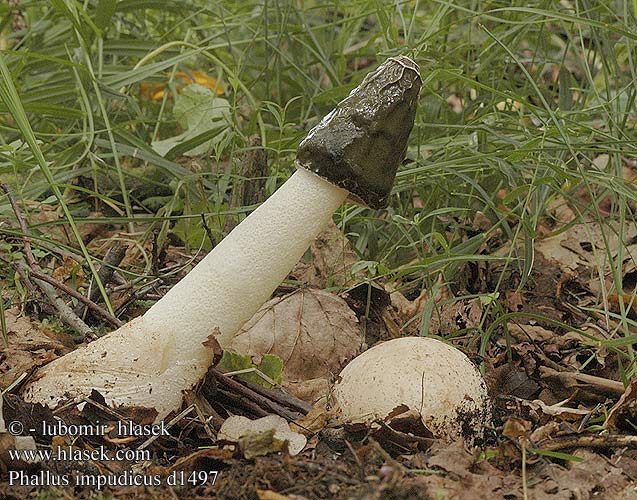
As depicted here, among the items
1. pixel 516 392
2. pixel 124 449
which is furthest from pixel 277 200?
pixel 516 392

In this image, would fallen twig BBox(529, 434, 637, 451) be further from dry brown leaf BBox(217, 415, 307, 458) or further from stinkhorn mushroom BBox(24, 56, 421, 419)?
stinkhorn mushroom BBox(24, 56, 421, 419)

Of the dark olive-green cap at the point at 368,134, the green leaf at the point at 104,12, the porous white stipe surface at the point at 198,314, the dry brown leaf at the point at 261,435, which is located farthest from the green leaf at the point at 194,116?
the dry brown leaf at the point at 261,435

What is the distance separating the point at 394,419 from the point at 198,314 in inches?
34.3

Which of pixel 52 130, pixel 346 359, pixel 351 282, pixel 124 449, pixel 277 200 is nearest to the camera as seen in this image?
pixel 124 449

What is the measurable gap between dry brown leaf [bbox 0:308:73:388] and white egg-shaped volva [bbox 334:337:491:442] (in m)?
1.25

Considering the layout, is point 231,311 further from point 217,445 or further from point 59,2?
point 59,2

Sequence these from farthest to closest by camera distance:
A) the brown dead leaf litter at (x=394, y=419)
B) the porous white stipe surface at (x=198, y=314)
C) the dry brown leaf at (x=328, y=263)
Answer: the dry brown leaf at (x=328, y=263) < the porous white stipe surface at (x=198, y=314) < the brown dead leaf litter at (x=394, y=419)

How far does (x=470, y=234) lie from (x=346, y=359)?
1528 millimetres

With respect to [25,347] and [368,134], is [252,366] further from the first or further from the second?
[368,134]

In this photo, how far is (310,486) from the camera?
2.39 meters

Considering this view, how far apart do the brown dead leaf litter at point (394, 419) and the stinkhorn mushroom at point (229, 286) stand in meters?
0.10

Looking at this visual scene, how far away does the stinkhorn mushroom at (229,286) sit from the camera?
304 cm

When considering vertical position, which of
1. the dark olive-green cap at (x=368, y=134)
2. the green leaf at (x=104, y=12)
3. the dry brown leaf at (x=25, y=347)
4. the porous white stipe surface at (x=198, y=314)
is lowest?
the dry brown leaf at (x=25, y=347)

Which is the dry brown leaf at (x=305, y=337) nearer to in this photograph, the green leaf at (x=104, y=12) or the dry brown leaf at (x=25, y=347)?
the dry brown leaf at (x=25, y=347)
